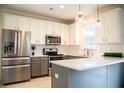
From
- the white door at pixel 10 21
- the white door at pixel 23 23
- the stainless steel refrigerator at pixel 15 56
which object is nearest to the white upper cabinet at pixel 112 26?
the stainless steel refrigerator at pixel 15 56

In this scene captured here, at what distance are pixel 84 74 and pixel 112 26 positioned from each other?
2215mm

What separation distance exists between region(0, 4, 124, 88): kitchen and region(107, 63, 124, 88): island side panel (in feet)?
0.90

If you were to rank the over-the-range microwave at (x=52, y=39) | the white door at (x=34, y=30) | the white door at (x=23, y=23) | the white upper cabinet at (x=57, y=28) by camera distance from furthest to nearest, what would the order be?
the white upper cabinet at (x=57, y=28) → the over-the-range microwave at (x=52, y=39) → the white door at (x=34, y=30) → the white door at (x=23, y=23)

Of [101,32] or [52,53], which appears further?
[52,53]

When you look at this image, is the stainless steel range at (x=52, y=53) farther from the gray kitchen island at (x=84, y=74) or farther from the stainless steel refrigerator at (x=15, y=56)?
the gray kitchen island at (x=84, y=74)

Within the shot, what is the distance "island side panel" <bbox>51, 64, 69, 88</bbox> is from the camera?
212cm

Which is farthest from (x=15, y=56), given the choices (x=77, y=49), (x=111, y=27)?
(x=111, y=27)

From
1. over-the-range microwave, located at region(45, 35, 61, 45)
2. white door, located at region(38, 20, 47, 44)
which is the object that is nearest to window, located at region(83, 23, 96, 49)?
over-the-range microwave, located at region(45, 35, 61, 45)

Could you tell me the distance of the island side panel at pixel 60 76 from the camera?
2125mm

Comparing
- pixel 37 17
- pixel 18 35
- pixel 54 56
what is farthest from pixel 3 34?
pixel 54 56

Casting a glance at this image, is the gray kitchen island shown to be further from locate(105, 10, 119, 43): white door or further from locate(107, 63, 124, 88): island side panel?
locate(105, 10, 119, 43): white door

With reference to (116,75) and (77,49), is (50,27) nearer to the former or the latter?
(77,49)

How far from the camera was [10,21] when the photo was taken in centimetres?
407
